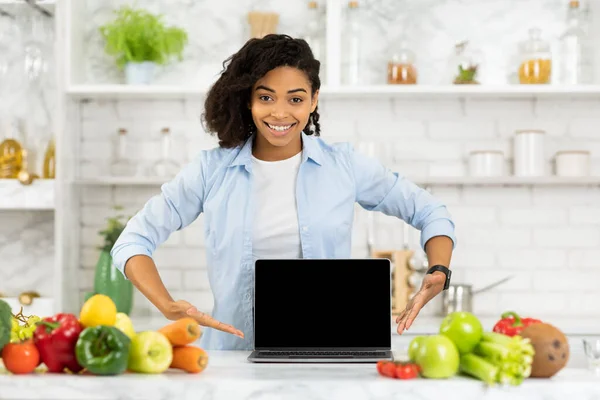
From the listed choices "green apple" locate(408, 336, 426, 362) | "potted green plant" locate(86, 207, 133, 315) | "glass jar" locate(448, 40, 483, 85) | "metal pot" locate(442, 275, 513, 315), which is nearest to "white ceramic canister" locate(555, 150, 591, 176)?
"glass jar" locate(448, 40, 483, 85)

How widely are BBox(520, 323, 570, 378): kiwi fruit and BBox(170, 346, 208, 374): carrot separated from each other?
0.60m

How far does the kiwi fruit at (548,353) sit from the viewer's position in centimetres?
139

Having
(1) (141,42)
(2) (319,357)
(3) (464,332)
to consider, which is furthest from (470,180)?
(3) (464,332)

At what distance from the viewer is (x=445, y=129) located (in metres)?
3.55

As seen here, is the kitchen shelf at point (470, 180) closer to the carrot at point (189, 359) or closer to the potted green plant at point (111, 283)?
the potted green plant at point (111, 283)

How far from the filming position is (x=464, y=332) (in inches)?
55.9

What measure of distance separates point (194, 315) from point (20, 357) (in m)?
0.37

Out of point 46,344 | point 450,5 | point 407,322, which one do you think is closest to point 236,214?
point 407,322

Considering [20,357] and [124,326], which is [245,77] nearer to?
[124,326]

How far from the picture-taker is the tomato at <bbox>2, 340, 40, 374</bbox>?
1.40 m

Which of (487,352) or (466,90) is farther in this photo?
(466,90)

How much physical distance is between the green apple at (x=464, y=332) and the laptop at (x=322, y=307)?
263mm

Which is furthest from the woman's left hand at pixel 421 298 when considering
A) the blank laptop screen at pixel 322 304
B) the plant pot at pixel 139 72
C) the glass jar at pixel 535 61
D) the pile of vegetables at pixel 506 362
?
the plant pot at pixel 139 72

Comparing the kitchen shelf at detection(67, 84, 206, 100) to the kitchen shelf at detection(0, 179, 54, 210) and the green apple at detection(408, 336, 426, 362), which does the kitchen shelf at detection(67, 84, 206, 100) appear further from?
the green apple at detection(408, 336, 426, 362)
